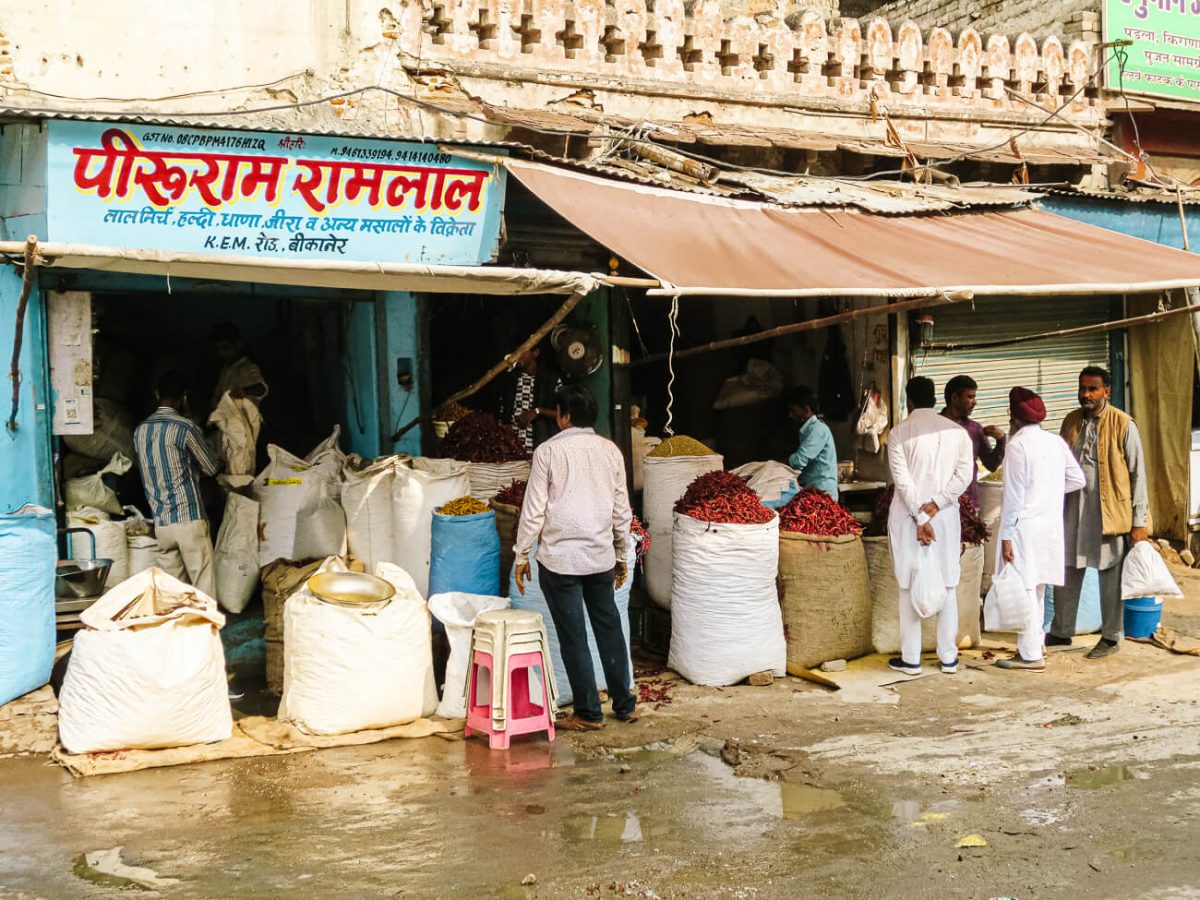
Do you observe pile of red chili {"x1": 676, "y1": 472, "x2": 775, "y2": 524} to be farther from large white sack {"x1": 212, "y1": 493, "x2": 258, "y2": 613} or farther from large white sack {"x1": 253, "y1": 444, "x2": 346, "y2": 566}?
large white sack {"x1": 212, "y1": 493, "x2": 258, "y2": 613}

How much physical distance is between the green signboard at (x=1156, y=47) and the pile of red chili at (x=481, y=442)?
6.80 m

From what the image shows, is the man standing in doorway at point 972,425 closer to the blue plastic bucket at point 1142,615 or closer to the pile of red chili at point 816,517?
the pile of red chili at point 816,517

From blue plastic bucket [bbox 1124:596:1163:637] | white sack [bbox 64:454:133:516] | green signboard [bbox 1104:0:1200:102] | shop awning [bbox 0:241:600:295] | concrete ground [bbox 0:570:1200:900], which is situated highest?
green signboard [bbox 1104:0:1200:102]

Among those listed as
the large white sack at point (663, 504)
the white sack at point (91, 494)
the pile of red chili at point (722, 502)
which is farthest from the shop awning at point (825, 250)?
the white sack at point (91, 494)

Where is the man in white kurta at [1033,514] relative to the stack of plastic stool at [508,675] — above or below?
above

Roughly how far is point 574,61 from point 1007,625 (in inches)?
194

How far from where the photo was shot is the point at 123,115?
6148 millimetres

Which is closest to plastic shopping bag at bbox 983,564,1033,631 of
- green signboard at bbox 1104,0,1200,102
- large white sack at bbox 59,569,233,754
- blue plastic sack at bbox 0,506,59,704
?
large white sack at bbox 59,569,233,754

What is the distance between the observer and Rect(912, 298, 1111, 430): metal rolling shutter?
10.1 meters

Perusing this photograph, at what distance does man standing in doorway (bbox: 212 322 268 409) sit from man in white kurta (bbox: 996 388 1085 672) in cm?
473

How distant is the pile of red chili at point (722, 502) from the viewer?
7.01m

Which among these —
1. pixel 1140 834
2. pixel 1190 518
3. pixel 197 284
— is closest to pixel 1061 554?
pixel 1140 834

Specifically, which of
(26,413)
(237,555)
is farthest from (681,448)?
(26,413)

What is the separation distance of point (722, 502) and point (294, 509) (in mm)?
2613
